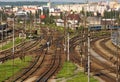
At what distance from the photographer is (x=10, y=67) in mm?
32094

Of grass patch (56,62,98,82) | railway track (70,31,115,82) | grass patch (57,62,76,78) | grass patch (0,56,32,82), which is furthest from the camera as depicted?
grass patch (57,62,76,78)

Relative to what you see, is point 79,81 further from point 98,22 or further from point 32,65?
point 98,22

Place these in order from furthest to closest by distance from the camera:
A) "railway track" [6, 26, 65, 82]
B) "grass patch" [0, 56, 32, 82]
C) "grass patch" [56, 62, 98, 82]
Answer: "grass patch" [0, 56, 32, 82], "railway track" [6, 26, 65, 82], "grass patch" [56, 62, 98, 82]

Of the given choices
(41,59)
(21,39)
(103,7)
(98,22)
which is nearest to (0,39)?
(21,39)

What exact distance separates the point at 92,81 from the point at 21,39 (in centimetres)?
3638

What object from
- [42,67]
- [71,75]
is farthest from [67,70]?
[42,67]

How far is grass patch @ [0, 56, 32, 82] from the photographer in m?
28.1

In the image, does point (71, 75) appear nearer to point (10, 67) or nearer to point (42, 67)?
point (42, 67)

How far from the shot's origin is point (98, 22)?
97062 mm

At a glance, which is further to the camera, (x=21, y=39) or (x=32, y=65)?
(x=21, y=39)

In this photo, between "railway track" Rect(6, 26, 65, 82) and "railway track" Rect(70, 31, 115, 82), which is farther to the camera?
"railway track" Rect(70, 31, 115, 82)

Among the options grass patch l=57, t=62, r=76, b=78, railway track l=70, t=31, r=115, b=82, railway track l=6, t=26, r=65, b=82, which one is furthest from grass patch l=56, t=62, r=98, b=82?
railway track l=70, t=31, r=115, b=82

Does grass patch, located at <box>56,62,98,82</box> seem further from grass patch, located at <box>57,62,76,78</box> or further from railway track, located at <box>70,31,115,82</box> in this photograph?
railway track, located at <box>70,31,115,82</box>

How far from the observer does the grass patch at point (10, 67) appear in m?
28.1
